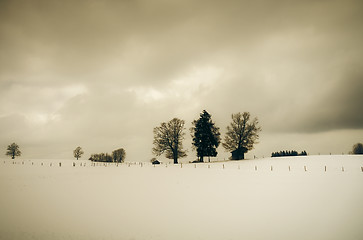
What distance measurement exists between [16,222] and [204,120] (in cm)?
4803

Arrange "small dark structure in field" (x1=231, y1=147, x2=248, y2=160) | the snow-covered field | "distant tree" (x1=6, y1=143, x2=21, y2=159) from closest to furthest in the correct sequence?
the snow-covered field
"small dark structure in field" (x1=231, y1=147, x2=248, y2=160)
"distant tree" (x1=6, y1=143, x2=21, y2=159)

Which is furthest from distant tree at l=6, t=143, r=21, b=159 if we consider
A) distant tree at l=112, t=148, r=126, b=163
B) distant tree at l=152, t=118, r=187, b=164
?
distant tree at l=152, t=118, r=187, b=164

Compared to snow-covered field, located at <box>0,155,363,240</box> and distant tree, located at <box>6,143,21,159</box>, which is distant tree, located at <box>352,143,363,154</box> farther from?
distant tree, located at <box>6,143,21,159</box>

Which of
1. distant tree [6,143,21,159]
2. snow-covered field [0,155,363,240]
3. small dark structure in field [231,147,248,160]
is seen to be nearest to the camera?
snow-covered field [0,155,363,240]

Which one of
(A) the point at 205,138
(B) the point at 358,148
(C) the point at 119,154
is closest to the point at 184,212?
(A) the point at 205,138

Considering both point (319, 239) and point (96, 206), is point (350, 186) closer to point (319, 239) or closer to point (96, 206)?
point (319, 239)

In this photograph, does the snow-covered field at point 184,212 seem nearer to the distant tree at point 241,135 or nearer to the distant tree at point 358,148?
the distant tree at point 241,135

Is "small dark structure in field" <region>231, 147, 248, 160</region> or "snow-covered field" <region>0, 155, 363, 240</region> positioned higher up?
"small dark structure in field" <region>231, 147, 248, 160</region>

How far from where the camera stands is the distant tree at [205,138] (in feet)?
179

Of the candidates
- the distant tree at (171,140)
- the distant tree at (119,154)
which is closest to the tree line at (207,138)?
the distant tree at (171,140)

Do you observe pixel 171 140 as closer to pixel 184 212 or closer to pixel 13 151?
pixel 184 212

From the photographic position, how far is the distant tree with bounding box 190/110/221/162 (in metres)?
54.6

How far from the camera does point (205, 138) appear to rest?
55.0 meters

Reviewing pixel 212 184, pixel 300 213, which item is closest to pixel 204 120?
pixel 212 184
